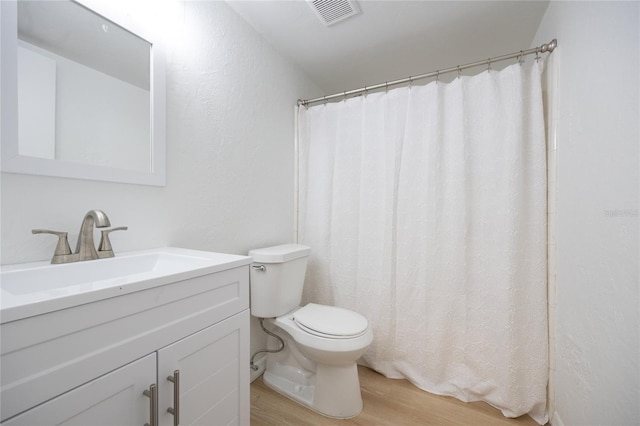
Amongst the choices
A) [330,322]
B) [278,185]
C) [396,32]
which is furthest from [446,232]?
[396,32]

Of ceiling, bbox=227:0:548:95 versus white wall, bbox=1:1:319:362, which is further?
ceiling, bbox=227:0:548:95

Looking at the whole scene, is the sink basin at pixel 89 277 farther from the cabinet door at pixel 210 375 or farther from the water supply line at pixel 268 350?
the water supply line at pixel 268 350

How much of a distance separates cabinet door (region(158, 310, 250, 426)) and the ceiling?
63.6 inches

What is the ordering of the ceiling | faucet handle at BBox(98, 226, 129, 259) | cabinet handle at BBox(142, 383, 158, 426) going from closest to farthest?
cabinet handle at BBox(142, 383, 158, 426) → faucet handle at BBox(98, 226, 129, 259) → the ceiling

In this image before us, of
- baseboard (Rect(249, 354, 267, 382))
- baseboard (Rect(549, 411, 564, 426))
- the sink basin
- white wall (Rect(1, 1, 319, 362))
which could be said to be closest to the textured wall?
white wall (Rect(1, 1, 319, 362))

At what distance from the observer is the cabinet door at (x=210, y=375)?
67 centimetres

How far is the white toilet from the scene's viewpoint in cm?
125

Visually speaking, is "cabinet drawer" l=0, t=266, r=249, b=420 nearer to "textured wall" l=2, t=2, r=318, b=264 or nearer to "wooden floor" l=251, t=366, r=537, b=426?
"textured wall" l=2, t=2, r=318, b=264

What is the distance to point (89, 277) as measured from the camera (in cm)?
78

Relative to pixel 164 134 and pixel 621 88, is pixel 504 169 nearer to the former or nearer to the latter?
pixel 621 88

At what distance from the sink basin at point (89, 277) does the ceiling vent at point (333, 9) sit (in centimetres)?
137

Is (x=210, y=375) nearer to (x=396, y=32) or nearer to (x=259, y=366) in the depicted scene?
(x=259, y=366)

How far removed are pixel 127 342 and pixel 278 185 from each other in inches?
51.4

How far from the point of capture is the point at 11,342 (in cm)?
42
